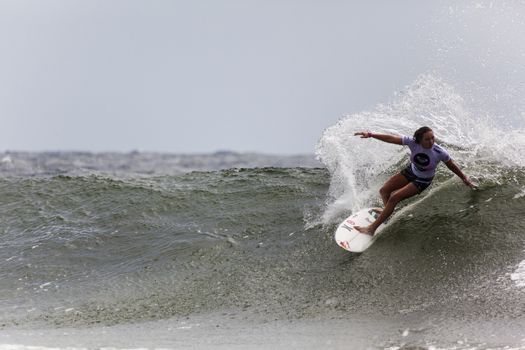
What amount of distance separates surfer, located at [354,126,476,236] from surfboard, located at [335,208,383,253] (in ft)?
0.36

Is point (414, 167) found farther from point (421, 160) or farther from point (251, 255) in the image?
point (251, 255)

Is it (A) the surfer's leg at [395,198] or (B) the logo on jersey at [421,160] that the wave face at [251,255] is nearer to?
(A) the surfer's leg at [395,198]

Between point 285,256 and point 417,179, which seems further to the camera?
point 285,256

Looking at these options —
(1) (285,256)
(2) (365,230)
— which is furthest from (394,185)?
(1) (285,256)

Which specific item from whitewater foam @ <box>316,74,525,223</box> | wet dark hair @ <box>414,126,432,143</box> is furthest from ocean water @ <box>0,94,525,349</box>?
wet dark hair @ <box>414,126,432,143</box>

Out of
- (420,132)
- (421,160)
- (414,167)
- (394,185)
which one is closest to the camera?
(420,132)

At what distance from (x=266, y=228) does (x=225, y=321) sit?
3.45 meters

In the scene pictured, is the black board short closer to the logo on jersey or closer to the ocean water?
the logo on jersey

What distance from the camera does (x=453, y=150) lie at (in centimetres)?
1167

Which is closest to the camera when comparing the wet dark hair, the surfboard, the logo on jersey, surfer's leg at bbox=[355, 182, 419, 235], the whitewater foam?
the wet dark hair

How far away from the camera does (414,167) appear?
379 inches

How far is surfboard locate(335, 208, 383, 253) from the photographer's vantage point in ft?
32.0

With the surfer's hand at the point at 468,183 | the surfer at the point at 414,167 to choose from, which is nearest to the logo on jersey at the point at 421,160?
the surfer at the point at 414,167

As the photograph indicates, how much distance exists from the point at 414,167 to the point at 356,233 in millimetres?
1327
